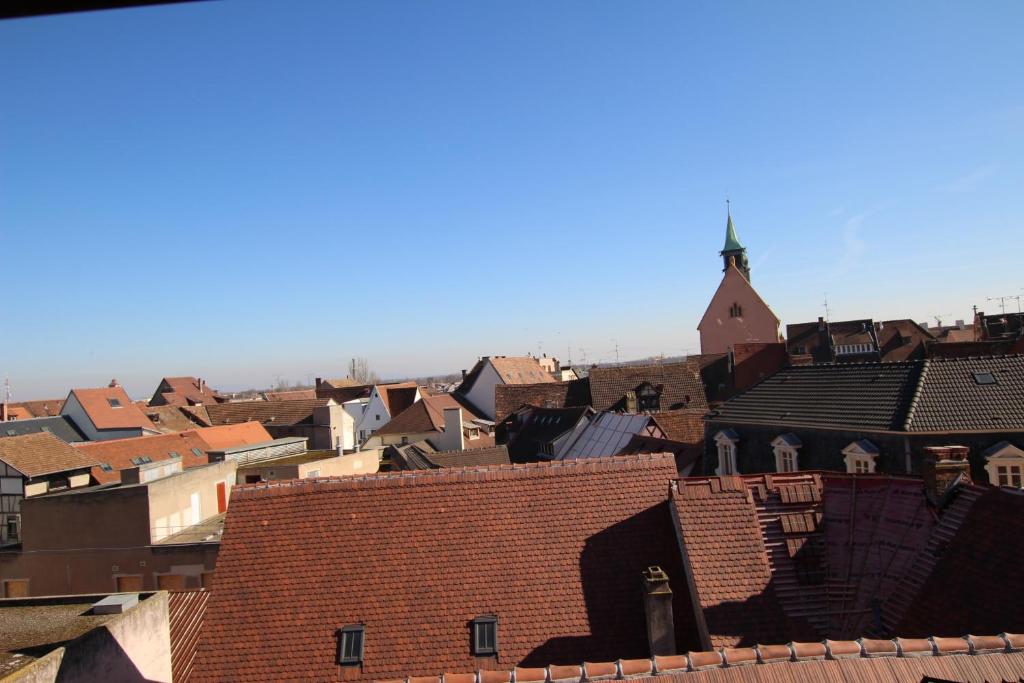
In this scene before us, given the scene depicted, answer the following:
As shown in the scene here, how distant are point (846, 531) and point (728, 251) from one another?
5774cm

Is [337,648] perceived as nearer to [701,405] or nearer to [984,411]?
[984,411]

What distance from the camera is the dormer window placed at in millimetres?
22234

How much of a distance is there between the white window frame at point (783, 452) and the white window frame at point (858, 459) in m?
1.90

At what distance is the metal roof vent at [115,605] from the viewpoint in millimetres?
13172

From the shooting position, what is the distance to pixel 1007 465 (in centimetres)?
1823

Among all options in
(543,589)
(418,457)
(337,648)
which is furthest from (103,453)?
(543,589)

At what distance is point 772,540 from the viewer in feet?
42.3

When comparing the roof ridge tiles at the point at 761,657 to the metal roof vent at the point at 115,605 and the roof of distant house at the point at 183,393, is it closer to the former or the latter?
the metal roof vent at the point at 115,605

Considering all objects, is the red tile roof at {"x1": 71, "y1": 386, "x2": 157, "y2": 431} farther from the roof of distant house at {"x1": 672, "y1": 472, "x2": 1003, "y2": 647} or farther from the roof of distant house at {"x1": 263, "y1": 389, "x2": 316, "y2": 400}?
the roof of distant house at {"x1": 672, "y1": 472, "x2": 1003, "y2": 647}

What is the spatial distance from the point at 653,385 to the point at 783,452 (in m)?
24.9

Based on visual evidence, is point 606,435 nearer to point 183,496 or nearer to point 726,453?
point 726,453

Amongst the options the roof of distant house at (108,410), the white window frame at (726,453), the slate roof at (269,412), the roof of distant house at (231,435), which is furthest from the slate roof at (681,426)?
the roof of distant house at (108,410)

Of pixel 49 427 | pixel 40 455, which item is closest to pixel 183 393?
pixel 49 427

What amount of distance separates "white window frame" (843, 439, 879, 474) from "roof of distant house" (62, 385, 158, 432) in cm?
4437
